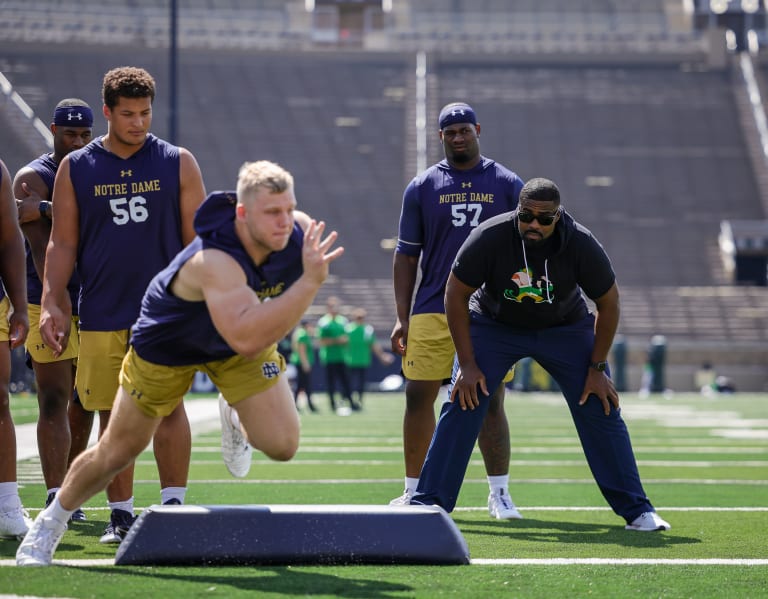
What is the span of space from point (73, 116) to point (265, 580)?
3108mm

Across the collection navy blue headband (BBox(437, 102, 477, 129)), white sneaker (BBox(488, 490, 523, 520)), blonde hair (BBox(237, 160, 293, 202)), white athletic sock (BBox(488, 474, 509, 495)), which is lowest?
white sneaker (BBox(488, 490, 523, 520))

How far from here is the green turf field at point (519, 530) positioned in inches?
198

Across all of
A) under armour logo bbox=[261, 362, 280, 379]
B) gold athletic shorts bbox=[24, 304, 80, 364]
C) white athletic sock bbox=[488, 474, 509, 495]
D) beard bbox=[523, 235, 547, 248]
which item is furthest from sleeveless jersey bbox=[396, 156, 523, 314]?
under armour logo bbox=[261, 362, 280, 379]

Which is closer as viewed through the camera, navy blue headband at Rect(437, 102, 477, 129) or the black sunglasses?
the black sunglasses

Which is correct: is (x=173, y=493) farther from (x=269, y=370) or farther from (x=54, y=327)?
(x=269, y=370)

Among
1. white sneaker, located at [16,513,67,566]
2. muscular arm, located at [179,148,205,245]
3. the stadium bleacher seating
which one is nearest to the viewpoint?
white sneaker, located at [16,513,67,566]

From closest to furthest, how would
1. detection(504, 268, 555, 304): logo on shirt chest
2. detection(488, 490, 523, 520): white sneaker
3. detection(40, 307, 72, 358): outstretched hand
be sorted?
1. detection(40, 307, 72, 358): outstretched hand
2. detection(504, 268, 555, 304): logo on shirt chest
3. detection(488, 490, 523, 520): white sneaker

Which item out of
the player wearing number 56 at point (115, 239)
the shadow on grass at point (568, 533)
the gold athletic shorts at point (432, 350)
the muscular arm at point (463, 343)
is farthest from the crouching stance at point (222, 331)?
the gold athletic shorts at point (432, 350)

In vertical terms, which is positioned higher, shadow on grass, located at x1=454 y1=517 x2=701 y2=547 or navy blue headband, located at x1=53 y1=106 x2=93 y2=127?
navy blue headband, located at x1=53 y1=106 x2=93 y2=127

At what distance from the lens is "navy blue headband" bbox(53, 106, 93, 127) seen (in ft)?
23.9

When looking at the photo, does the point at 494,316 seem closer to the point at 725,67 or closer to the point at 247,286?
the point at 247,286

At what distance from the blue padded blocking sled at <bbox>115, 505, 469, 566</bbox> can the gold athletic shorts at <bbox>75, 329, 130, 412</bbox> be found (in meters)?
0.95

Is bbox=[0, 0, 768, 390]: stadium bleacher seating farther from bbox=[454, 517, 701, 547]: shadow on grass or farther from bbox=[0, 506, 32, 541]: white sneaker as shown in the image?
bbox=[0, 506, 32, 541]: white sneaker

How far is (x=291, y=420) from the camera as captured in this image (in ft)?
17.8
